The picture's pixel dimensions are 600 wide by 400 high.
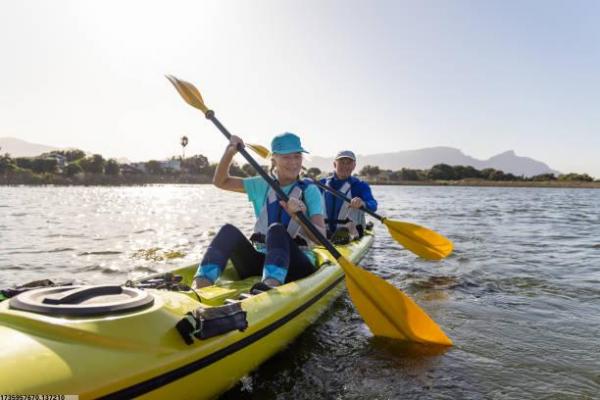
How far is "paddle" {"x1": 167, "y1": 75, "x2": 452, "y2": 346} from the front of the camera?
4109mm

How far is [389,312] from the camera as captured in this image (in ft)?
13.8

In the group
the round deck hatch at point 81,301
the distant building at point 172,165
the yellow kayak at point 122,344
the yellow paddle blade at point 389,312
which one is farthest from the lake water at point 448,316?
the distant building at point 172,165

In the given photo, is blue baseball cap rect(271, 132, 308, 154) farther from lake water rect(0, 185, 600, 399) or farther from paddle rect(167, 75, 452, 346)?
lake water rect(0, 185, 600, 399)

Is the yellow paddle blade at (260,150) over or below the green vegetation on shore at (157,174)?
below

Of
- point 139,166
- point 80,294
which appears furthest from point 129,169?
point 80,294

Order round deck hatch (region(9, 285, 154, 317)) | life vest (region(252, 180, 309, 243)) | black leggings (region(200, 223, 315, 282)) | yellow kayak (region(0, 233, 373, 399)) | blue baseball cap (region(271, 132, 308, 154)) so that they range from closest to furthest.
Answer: yellow kayak (region(0, 233, 373, 399)), round deck hatch (region(9, 285, 154, 317)), black leggings (region(200, 223, 315, 282)), blue baseball cap (region(271, 132, 308, 154)), life vest (region(252, 180, 309, 243))

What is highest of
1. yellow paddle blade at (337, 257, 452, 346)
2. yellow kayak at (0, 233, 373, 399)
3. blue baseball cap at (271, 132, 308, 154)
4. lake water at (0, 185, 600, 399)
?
blue baseball cap at (271, 132, 308, 154)

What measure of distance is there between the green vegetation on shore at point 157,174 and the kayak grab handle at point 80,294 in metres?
64.7

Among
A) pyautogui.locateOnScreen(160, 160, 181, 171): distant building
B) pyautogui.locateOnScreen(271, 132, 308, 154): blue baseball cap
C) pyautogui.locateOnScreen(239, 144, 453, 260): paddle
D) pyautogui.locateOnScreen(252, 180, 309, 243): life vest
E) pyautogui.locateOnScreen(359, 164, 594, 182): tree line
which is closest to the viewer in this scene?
pyautogui.locateOnScreen(271, 132, 308, 154): blue baseball cap

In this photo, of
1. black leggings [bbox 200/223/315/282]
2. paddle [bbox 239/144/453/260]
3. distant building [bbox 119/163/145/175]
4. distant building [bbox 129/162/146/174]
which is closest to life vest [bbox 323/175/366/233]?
paddle [bbox 239/144/453/260]

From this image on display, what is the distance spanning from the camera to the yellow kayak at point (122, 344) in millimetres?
1872

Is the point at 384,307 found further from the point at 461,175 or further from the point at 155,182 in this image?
the point at 461,175

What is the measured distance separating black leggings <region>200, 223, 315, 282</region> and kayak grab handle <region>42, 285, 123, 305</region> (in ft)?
4.95

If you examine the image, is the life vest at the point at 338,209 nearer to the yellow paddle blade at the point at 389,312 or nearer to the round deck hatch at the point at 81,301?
the yellow paddle blade at the point at 389,312
